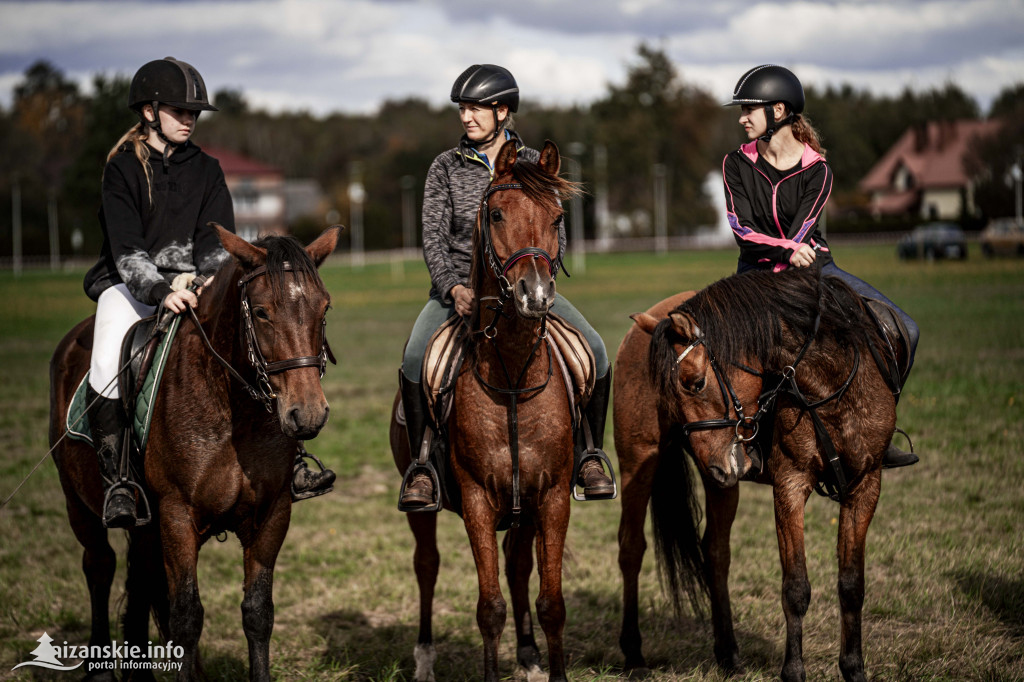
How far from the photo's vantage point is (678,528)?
6.07m

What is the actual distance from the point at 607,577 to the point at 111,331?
410 centimetres

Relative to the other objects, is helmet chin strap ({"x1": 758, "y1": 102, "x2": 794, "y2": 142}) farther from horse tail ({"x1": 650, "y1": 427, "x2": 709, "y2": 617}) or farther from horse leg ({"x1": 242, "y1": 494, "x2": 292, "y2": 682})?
horse leg ({"x1": 242, "y1": 494, "x2": 292, "y2": 682})

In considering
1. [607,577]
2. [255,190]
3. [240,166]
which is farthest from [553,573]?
[255,190]

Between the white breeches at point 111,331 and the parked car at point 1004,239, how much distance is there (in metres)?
41.7

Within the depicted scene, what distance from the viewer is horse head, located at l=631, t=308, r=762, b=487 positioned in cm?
466

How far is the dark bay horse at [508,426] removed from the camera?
14.5 feet

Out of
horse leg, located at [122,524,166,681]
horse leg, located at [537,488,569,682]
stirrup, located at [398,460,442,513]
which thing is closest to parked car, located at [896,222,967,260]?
horse leg, located at [537,488,569,682]

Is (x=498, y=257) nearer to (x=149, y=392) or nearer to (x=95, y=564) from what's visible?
(x=149, y=392)

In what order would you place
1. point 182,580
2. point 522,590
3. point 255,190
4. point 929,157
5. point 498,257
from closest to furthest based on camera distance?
point 498,257, point 182,580, point 522,590, point 929,157, point 255,190

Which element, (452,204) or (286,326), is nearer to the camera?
(286,326)

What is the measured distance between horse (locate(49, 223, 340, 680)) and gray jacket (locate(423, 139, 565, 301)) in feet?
2.52

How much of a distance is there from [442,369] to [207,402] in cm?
116

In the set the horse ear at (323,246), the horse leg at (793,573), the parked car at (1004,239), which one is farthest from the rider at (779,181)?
the parked car at (1004,239)

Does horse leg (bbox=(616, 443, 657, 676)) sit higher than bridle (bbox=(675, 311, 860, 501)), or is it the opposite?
bridle (bbox=(675, 311, 860, 501))
